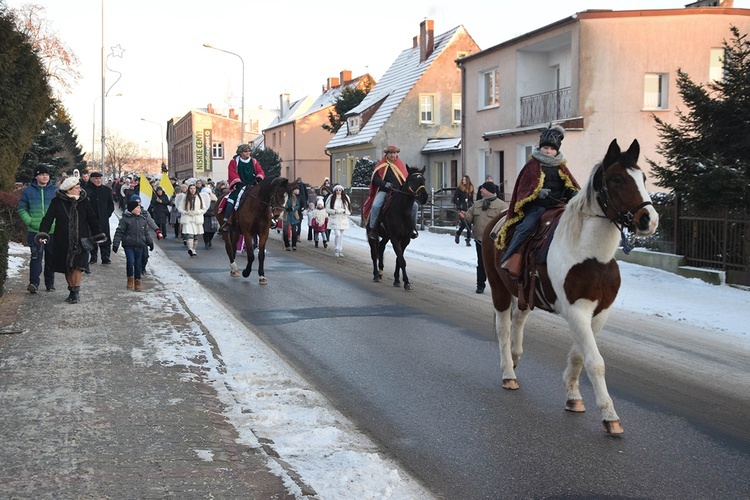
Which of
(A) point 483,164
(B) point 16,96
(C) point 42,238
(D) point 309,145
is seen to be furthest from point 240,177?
(D) point 309,145

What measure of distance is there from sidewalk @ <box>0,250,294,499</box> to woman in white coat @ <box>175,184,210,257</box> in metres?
11.2

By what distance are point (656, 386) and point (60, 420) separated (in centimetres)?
507

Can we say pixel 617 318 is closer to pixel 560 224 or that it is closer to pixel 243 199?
pixel 560 224

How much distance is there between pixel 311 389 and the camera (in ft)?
23.8

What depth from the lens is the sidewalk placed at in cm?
482

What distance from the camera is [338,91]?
7225 cm

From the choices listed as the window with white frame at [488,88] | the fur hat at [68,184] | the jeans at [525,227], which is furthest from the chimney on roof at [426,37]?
the jeans at [525,227]

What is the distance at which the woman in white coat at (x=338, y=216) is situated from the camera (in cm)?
2216

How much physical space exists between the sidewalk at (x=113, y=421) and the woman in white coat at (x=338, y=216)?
11786 mm

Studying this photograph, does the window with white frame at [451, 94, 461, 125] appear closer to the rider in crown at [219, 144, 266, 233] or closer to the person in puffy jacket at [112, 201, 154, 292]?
the rider in crown at [219, 144, 266, 233]

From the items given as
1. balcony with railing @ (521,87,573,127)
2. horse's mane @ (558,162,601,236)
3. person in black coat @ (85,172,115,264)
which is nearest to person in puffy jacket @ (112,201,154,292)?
person in black coat @ (85,172,115,264)

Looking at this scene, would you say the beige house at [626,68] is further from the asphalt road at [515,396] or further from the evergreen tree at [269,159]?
the evergreen tree at [269,159]

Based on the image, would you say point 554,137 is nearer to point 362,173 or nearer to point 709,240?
point 709,240

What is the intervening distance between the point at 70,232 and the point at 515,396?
24.9ft
